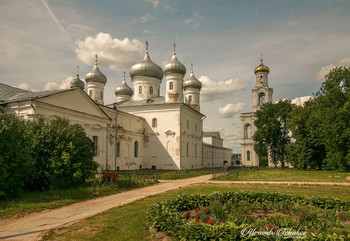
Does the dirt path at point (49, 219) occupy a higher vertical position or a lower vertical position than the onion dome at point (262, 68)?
lower

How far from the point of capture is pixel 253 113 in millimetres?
61906

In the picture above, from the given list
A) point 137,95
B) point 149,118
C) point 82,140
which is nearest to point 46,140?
point 82,140

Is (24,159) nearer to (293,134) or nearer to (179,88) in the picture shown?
(179,88)

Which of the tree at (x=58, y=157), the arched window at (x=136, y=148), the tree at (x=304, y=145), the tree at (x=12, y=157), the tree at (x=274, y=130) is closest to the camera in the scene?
the tree at (x=12, y=157)

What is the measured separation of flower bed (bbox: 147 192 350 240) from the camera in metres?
5.63

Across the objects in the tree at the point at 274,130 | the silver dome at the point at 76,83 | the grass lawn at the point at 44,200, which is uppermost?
the silver dome at the point at 76,83

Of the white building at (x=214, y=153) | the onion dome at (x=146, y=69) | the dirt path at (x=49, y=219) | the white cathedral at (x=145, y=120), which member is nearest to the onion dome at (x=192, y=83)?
the white cathedral at (x=145, y=120)

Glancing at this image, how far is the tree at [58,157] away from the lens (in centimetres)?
1403

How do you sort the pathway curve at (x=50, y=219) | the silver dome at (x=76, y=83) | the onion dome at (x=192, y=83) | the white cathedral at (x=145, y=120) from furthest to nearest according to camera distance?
the onion dome at (x=192, y=83)
the silver dome at (x=76, y=83)
the white cathedral at (x=145, y=120)
the pathway curve at (x=50, y=219)

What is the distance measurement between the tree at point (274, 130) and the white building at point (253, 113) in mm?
15091

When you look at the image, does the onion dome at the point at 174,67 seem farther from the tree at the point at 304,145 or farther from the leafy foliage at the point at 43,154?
the leafy foliage at the point at 43,154

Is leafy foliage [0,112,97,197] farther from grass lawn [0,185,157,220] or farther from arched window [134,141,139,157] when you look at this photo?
arched window [134,141,139,157]

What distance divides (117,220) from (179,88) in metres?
30.9

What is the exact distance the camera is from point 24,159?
12.3 m
